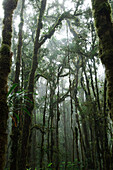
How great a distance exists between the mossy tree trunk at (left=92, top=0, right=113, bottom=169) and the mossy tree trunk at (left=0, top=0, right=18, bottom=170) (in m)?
1.49

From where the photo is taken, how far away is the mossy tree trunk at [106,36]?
193 centimetres

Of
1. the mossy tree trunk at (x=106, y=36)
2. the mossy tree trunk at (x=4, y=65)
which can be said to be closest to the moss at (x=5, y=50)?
the mossy tree trunk at (x=4, y=65)

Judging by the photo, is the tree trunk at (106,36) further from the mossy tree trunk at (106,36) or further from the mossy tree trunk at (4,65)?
the mossy tree trunk at (4,65)

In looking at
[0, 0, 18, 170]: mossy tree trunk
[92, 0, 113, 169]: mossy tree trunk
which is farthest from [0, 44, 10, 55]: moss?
[92, 0, 113, 169]: mossy tree trunk

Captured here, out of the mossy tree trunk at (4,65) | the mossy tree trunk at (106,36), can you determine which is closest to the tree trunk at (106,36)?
the mossy tree trunk at (106,36)

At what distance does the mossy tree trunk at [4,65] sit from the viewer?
195 centimetres

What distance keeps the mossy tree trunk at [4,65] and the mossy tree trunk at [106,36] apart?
1.49 m

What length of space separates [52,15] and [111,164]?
26.0 ft

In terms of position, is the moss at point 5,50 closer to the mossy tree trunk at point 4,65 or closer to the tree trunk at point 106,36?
the mossy tree trunk at point 4,65

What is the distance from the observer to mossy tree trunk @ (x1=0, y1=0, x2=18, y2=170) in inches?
76.8

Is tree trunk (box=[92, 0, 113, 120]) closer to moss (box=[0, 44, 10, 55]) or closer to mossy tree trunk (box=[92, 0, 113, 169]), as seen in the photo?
mossy tree trunk (box=[92, 0, 113, 169])

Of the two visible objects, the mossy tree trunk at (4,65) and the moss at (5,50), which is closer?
the mossy tree trunk at (4,65)

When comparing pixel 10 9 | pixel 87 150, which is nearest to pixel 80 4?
pixel 10 9

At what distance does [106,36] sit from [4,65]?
1661 mm
